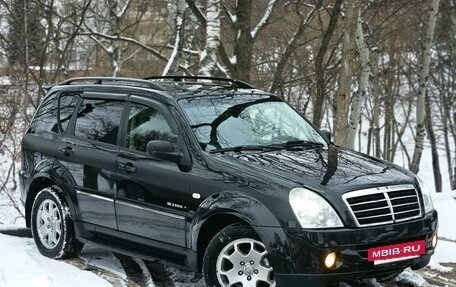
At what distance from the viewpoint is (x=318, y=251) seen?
4.38 metres

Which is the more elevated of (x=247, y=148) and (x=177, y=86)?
(x=177, y=86)

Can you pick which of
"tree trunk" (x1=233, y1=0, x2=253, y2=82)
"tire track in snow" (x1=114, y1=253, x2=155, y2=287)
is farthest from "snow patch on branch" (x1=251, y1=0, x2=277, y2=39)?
"tire track in snow" (x1=114, y1=253, x2=155, y2=287)

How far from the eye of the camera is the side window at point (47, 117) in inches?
266

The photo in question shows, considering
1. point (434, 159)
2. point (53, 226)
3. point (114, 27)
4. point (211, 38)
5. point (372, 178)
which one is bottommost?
point (434, 159)

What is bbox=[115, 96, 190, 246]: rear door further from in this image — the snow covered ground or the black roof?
the snow covered ground

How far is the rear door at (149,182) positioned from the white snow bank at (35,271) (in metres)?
0.56

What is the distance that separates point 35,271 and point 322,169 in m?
2.70

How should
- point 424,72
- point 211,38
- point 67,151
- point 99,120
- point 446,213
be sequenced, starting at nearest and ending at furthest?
point 99,120, point 67,151, point 446,213, point 211,38, point 424,72

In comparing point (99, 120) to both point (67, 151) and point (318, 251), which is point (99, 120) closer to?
point (67, 151)

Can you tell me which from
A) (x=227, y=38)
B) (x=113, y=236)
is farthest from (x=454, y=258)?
(x=227, y=38)

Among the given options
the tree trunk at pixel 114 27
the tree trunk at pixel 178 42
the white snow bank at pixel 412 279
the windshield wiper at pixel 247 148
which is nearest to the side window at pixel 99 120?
the windshield wiper at pixel 247 148

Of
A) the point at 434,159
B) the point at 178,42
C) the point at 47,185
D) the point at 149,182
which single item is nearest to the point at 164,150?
the point at 149,182

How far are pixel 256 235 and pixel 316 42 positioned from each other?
18565mm

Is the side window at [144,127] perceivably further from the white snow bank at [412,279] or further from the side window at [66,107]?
the white snow bank at [412,279]
